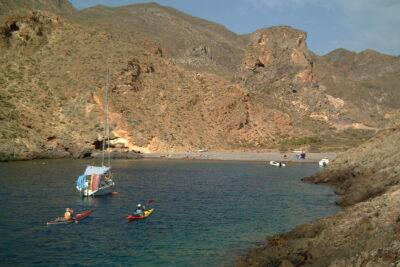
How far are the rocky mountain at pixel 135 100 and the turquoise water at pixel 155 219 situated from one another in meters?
36.6

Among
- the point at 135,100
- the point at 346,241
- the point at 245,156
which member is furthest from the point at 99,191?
the point at 135,100

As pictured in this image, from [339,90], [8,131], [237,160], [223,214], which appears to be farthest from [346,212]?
[339,90]

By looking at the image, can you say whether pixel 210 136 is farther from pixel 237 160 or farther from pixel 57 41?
pixel 57 41

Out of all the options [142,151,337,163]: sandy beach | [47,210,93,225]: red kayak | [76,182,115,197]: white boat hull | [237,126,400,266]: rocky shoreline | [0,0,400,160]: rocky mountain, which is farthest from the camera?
[0,0,400,160]: rocky mountain

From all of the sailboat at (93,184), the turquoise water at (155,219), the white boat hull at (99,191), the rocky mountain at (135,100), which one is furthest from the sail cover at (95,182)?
the rocky mountain at (135,100)

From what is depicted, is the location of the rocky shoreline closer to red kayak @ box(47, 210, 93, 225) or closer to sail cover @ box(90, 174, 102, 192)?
red kayak @ box(47, 210, 93, 225)

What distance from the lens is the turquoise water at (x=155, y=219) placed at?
20.4 metres

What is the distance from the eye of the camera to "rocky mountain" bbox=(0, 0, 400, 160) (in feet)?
291

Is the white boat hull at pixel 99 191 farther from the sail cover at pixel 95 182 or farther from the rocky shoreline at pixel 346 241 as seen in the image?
the rocky shoreline at pixel 346 241

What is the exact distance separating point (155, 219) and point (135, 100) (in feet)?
254

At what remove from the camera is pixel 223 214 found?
30.4 metres

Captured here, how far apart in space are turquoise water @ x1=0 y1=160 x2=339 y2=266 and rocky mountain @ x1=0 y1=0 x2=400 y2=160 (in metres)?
36.6

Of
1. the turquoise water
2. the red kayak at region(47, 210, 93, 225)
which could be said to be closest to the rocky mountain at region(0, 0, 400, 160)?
the turquoise water

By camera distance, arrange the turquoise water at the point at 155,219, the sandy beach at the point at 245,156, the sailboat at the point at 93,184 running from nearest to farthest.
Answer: the turquoise water at the point at 155,219, the sailboat at the point at 93,184, the sandy beach at the point at 245,156
